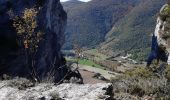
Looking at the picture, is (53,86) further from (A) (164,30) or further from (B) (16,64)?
(A) (164,30)

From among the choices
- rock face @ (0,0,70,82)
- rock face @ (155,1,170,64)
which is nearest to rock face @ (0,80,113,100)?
rock face @ (0,0,70,82)

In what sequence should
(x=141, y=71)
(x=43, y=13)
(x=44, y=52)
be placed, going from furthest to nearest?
(x=44, y=52) → (x=43, y=13) → (x=141, y=71)

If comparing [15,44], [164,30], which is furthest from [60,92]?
[164,30]

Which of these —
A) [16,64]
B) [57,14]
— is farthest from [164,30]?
[16,64]

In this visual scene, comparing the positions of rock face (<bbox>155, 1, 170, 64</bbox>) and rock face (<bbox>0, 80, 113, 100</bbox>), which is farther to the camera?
rock face (<bbox>155, 1, 170, 64</bbox>)

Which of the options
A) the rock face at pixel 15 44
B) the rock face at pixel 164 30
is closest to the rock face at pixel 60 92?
the rock face at pixel 15 44

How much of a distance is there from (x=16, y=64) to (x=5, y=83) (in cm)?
4587

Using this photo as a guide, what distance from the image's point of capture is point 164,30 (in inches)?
3157

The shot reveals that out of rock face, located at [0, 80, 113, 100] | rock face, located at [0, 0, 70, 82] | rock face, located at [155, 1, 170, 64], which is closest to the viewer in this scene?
rock face, located at [0, 80, 113, 100]

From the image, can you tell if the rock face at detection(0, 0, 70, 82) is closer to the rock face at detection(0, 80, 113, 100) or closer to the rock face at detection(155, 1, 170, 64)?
the rock face at detection(155, 1, 170, 64)

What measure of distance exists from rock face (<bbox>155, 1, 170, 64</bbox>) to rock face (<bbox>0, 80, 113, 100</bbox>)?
60.1 m

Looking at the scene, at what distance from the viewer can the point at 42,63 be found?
69.8 meters

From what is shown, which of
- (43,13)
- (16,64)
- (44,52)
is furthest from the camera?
(44,52)

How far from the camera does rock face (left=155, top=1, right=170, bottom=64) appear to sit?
248ft
